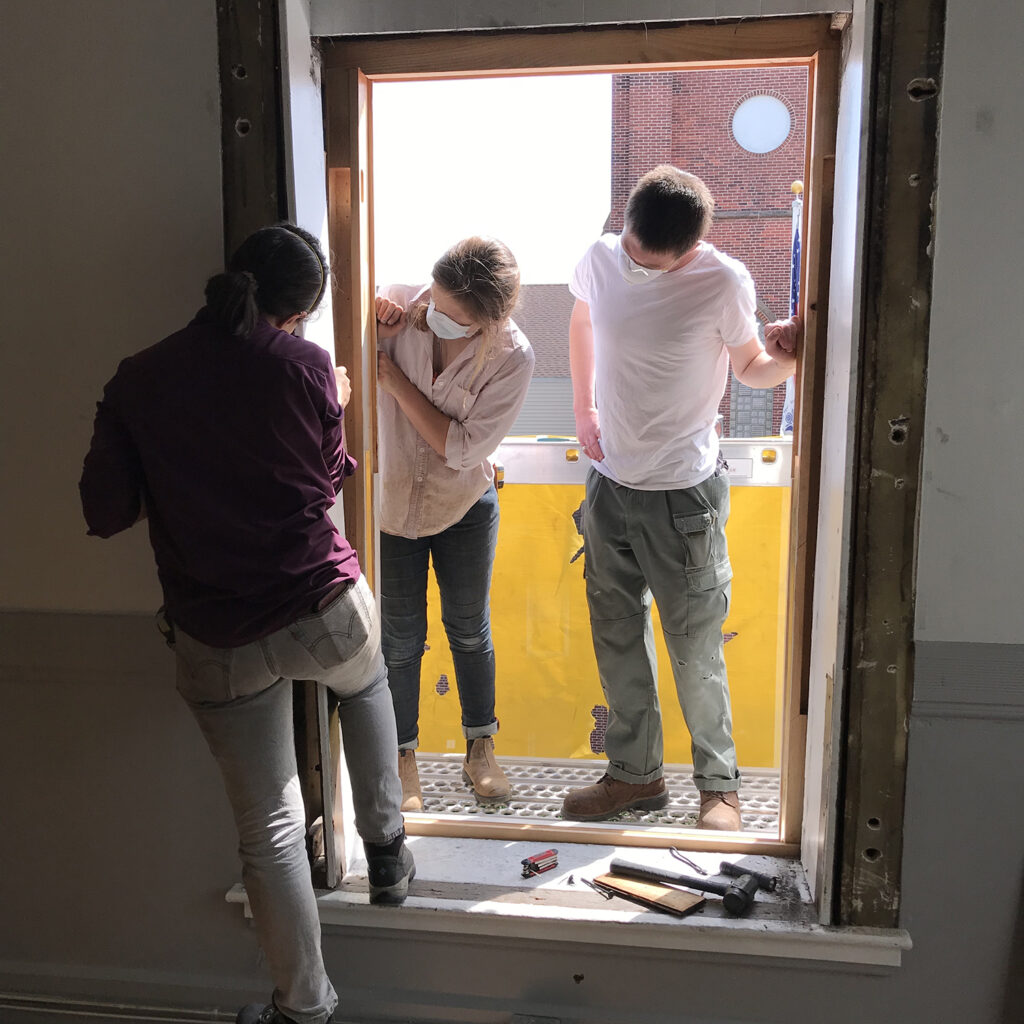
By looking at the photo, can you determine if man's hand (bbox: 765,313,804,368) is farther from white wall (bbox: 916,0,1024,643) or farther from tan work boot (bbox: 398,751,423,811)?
tan work boot (bbox: 398,751,423,811)

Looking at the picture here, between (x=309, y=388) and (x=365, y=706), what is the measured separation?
2.22ft

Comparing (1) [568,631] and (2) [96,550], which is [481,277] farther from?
(1) [568,631]

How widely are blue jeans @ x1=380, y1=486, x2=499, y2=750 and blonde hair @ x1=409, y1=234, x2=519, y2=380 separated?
530 millimetres

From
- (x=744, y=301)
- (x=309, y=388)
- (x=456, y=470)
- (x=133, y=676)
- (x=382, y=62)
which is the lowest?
(x=133, y=676)

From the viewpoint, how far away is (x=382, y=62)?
200cm

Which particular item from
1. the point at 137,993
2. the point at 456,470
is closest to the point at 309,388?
the point at 456,470

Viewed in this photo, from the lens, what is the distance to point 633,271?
2.18m

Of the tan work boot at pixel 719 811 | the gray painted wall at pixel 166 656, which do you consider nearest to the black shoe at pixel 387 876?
the gray painted wall at pixel 166 656

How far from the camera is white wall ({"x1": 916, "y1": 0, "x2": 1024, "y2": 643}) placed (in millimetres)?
1611

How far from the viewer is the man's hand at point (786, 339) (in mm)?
2059

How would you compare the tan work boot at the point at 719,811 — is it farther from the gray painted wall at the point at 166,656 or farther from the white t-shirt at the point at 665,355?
the white t-shirt at the point at 665,355

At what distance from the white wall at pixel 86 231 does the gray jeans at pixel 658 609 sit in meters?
1.14

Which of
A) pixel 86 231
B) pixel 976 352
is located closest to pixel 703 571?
pixel 976 352

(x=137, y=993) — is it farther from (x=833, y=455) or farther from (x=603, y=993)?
(x=833, y=455)
